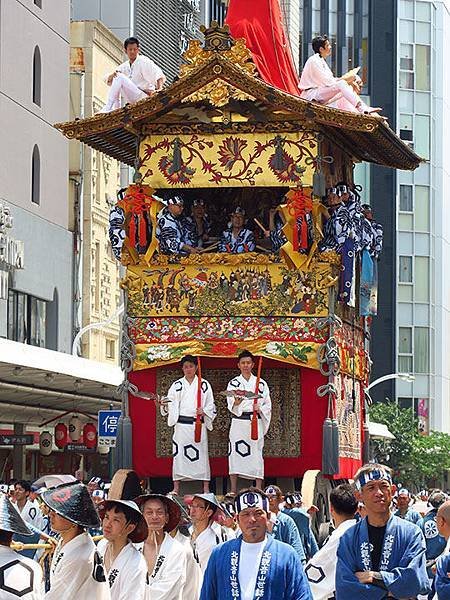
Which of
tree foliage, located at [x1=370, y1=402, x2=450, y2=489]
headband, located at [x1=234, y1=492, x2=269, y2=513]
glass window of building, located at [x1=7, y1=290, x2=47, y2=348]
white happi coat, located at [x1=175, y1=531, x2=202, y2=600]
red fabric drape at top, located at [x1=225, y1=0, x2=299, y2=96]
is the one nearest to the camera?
headband, located at [x1=234, y1=492, x2=269, y2=513]

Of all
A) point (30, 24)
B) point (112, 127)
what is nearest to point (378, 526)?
point (112, 127)

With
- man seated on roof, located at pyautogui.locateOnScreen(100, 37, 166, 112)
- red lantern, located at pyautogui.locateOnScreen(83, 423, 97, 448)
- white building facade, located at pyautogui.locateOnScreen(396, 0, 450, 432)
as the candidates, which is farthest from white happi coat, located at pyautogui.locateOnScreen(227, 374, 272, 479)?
white building facade, located at pyautogui.locateOnScreen(396, 0, 450, 432)

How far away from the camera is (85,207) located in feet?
153

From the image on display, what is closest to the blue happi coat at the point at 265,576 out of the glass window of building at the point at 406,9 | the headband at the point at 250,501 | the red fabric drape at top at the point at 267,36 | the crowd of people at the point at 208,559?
the crowd of people at the point at 208,559

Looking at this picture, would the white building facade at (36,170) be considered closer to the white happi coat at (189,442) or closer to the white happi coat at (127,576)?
the white happi coat at (189,442)

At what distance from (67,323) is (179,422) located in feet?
81.7

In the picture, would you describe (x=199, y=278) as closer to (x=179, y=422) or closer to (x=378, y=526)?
(x=179, y=422)

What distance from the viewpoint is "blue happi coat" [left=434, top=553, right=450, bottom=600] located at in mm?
8930

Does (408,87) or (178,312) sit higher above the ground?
(408,87)

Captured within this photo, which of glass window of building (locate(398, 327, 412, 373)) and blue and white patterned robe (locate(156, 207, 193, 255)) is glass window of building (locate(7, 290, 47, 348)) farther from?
glass window of building (locate(398, 327, 412, 373))

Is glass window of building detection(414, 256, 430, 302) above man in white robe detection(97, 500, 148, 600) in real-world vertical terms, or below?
above

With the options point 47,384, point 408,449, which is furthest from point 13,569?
point 408,449

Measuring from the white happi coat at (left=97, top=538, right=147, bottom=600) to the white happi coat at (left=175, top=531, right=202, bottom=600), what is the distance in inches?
51.7

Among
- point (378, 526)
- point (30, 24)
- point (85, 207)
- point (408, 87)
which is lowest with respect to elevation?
point (378, 526)
